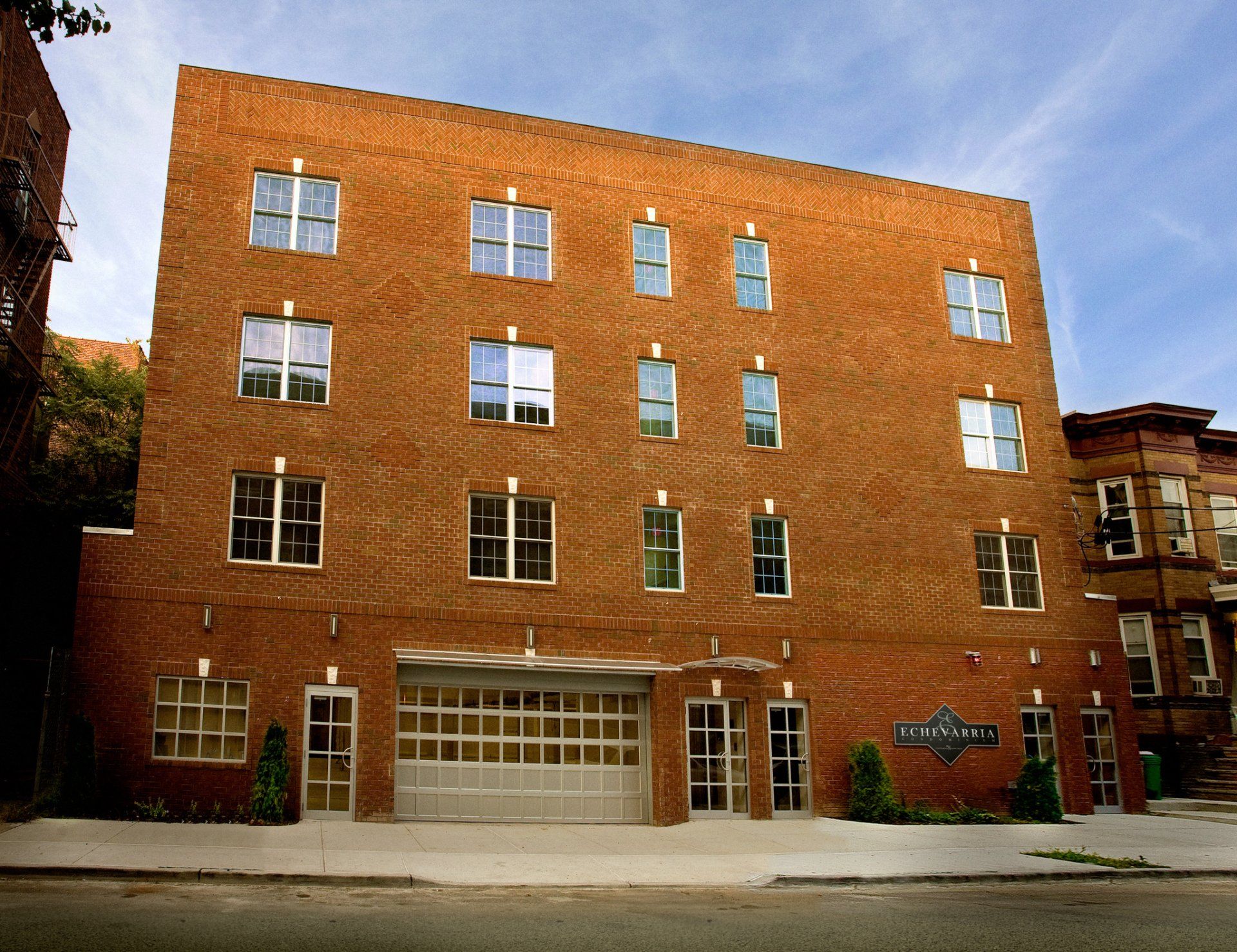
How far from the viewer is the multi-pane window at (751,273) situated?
81.5 feet

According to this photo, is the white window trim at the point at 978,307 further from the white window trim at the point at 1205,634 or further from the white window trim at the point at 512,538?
the white window trim at the point at 512,538

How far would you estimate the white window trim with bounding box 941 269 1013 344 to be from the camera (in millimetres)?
26719

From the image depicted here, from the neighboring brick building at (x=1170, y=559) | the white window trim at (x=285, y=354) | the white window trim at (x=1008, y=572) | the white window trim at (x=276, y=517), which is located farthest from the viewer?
the neighboring brick building at (x=1170, y=559)

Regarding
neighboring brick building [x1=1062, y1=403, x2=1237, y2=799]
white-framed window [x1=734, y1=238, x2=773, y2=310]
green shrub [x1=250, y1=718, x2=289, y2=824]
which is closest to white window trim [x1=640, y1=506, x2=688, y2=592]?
white-framed window [x1=734, y1=238, x2=773, y2=310]

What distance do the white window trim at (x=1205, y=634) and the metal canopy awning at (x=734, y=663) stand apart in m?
15.9

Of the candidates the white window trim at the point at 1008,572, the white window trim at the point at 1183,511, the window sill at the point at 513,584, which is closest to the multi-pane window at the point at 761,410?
the white window trim at the point at 1008,572

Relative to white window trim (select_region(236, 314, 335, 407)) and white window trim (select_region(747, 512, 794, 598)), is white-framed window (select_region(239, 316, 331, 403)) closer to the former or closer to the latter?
white window trim (select_region(236, 314, 335, 407))

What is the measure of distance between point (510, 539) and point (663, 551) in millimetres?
3256

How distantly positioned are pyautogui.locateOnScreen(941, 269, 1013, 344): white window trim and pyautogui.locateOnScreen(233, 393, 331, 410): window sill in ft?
49.6

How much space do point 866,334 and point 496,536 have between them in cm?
1021

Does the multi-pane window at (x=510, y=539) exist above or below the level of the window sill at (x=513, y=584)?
above

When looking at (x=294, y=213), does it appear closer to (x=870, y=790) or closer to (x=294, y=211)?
(x=294, y=211)

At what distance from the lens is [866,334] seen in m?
25.4

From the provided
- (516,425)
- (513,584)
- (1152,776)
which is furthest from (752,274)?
(1152,776)
